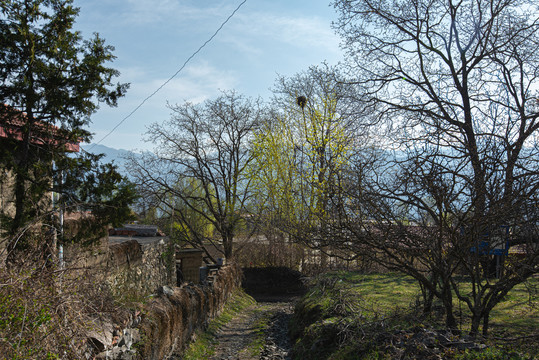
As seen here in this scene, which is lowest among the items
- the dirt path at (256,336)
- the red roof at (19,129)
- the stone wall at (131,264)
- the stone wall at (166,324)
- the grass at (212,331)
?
the dirt path at (256,336)

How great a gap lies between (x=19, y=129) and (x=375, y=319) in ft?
18.7

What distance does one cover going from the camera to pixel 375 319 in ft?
21.1

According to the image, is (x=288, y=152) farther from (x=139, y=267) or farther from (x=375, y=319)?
(x=375, y=319)

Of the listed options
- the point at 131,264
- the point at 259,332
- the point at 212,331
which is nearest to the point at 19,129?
the point at 131,264

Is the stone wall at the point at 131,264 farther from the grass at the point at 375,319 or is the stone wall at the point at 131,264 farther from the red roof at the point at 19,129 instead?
the grass at the point at 375,319

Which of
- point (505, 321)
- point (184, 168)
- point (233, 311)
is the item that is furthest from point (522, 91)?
point (184, 168)

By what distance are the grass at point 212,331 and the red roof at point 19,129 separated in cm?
415

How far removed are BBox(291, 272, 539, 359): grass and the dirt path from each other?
593 mm

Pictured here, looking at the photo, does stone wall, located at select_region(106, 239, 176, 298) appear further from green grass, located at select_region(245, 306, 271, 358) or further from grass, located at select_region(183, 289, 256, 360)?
green grass, located at select_region(245, 306, 271, 358)

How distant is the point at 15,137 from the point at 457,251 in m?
6.18

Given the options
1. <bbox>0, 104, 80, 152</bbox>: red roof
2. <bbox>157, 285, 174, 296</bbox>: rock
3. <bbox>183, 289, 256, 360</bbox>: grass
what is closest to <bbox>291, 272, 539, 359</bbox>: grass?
<bbox>183, 289, 256, 360</bbox>: grass

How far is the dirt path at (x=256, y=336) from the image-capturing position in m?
8.95

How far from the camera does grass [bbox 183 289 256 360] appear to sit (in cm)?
862

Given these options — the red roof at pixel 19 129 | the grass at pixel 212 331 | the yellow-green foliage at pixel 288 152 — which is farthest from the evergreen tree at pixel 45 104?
the yellow-green foliage at pixel 288 152
